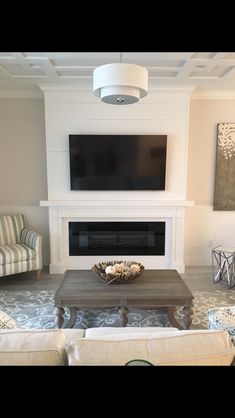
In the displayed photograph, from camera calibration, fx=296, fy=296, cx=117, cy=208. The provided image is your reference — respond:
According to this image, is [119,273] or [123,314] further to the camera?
[119,273]

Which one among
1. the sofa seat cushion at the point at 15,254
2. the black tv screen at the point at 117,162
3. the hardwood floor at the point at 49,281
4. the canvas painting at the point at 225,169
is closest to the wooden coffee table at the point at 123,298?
the hardwood floor at the point at 49,281

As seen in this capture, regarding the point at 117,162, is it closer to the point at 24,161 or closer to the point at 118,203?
the point at 118,203

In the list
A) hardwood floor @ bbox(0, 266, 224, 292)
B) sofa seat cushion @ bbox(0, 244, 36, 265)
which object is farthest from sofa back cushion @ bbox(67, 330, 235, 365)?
sofa seat cushion @ bbox(0, 244, 36, 265)

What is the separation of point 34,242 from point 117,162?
1.57 m

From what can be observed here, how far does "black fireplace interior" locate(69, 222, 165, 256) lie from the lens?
431cm

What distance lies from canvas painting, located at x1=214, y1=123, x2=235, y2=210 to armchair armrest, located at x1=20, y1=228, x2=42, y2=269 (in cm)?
265

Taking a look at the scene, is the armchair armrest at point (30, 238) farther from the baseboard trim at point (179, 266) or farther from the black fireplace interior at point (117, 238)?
the baseboard trim at point (179, 266)

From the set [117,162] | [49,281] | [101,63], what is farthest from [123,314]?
[101,63]

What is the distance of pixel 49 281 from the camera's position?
3949 mm

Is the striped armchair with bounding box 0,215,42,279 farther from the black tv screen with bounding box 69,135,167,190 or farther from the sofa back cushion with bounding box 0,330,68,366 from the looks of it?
the sofa back cushion with bounding box 0,330,68,366

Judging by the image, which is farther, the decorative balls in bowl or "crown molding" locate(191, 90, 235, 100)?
"crown molding" locate(191, 90, 235, 100)
